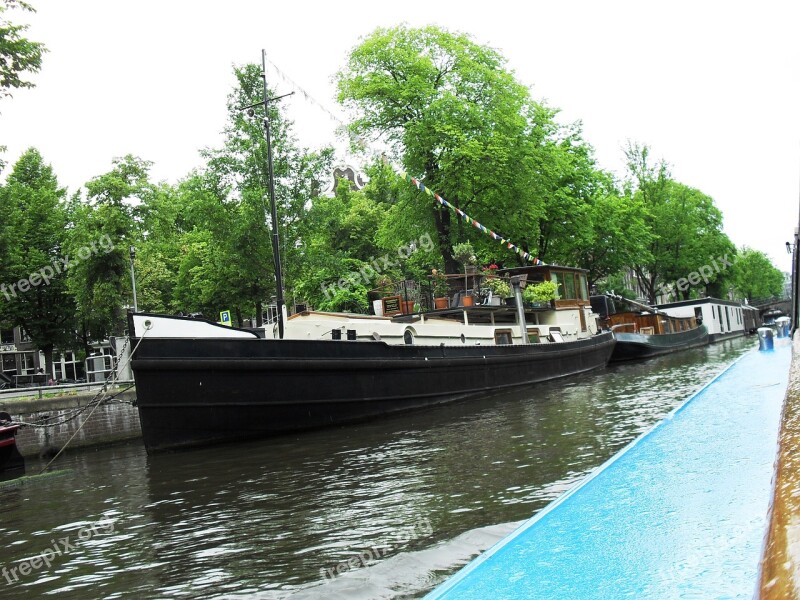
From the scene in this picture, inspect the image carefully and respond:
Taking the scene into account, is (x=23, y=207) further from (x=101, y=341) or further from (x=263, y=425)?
(x=263, y=425)

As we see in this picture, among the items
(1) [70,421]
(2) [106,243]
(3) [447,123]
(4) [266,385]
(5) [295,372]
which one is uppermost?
(3) [447,123]

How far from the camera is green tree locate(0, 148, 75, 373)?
31.4 metres

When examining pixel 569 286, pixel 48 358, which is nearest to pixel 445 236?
pixel 569 286

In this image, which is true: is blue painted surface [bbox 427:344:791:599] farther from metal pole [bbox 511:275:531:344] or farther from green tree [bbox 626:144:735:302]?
green tree [bbox 626:144:735:302]

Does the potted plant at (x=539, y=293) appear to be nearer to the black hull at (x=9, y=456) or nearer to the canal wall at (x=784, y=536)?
the black hull at (x=9, y=456)

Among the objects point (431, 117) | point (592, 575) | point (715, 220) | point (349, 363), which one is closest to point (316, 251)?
point (431, 117)

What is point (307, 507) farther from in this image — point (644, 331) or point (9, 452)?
point (644, 331)

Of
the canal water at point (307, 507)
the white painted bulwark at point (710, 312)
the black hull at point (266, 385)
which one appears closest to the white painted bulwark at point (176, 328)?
the black hull at point (266, 385)

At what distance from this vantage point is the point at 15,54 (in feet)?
52.2

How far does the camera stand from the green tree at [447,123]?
2517cm

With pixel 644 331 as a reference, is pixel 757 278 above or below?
above

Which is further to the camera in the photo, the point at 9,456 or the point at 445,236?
the point at 445,236

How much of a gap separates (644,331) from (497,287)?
13.3 metres

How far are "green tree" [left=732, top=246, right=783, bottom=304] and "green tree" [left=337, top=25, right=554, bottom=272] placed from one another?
58744 millimetres
